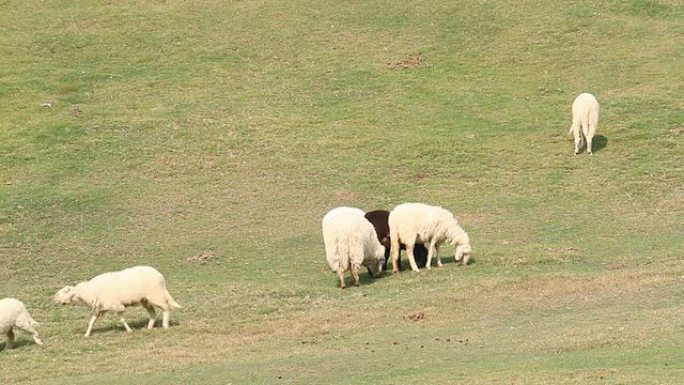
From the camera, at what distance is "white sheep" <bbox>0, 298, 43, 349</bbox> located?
18.3 m

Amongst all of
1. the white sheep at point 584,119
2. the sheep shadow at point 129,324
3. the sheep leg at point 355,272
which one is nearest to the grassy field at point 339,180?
the sheep shadow at point 129,324

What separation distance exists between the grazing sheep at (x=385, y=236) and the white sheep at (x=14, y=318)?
7837mm

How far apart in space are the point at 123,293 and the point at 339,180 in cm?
1339

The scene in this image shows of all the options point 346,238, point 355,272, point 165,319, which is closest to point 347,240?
point 346,238

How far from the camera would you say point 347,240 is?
22359 mm

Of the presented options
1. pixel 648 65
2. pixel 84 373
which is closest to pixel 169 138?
pixel 648 65

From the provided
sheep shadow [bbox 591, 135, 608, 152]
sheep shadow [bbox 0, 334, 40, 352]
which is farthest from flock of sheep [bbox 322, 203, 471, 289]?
sheep shadow [bbox 591, 135, 608, 152]

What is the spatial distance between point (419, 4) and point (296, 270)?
76.7 feet

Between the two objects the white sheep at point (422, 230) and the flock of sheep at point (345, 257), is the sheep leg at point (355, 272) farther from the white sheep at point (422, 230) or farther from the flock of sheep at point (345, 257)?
the white sheep at point (422, 230)

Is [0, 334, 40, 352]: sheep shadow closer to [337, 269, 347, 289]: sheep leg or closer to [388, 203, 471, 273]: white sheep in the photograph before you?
[337, 269, 347, 289]: sheep leg

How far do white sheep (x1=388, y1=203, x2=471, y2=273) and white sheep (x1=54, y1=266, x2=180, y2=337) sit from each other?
5.91m

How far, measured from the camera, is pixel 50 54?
43469 millimetres

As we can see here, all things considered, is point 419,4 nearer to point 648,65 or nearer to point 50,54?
point 648,65

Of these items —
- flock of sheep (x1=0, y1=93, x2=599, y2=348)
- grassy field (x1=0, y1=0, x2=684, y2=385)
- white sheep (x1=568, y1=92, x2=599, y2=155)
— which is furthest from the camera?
white sheep (x1=568, y1=92, x2=599, y2=155)
